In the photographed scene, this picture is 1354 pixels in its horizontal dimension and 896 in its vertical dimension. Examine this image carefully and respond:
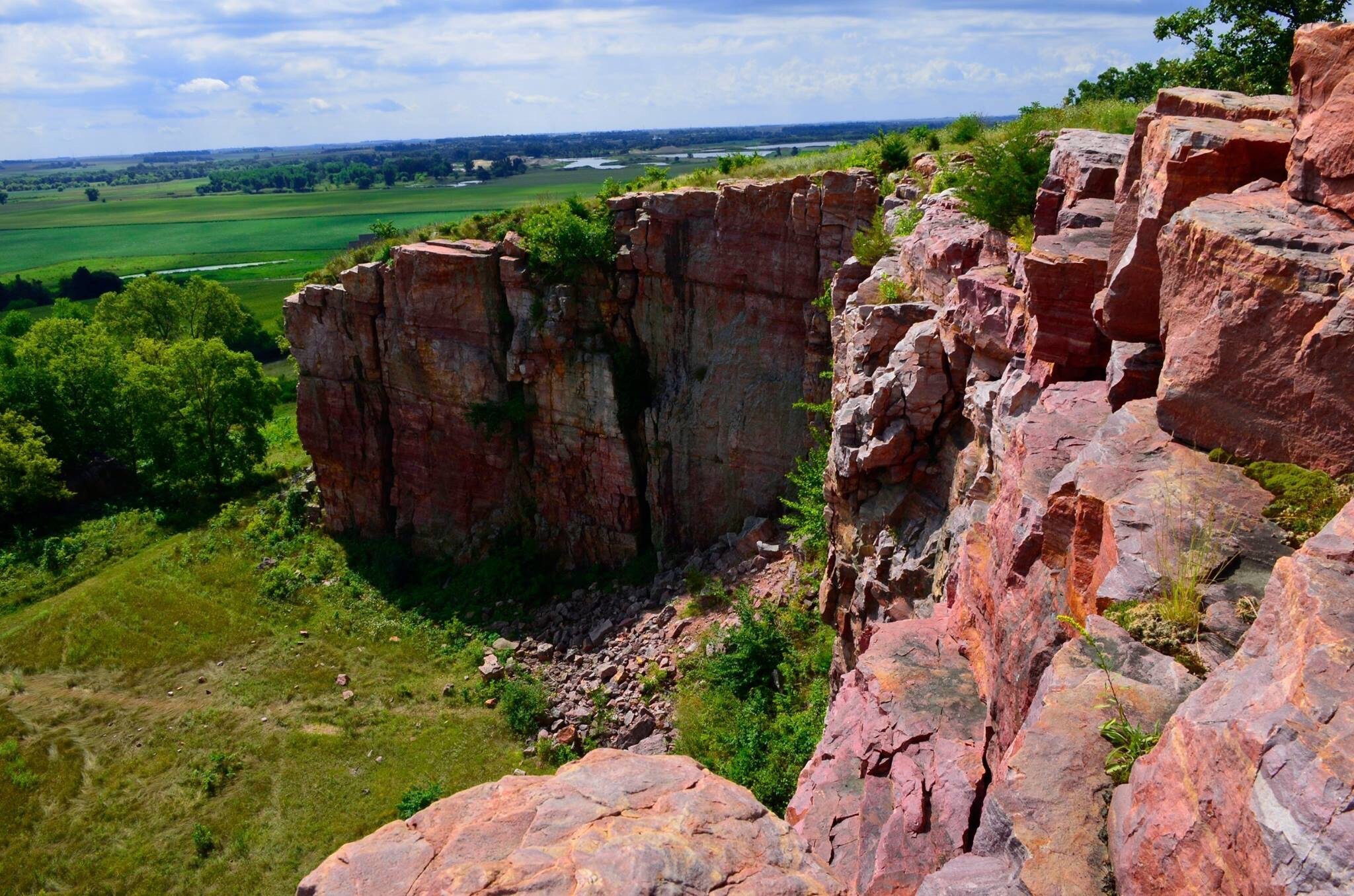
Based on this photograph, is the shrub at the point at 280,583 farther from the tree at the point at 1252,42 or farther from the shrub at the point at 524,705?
the tree at the point at 1252,42

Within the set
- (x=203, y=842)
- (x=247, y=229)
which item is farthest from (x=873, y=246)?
(x=247, y=229)

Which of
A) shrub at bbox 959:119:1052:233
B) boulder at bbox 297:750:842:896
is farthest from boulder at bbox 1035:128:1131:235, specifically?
boulder at bbox 297:750:842:896

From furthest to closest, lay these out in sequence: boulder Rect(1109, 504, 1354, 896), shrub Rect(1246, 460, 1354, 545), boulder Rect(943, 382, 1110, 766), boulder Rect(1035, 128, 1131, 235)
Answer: boulder Rect(1035, 128, 1131, 235) < boulder Rect(943, 382, 1110, 766) < shrub Rect(1246, 460, 1354, 545) < boulder Rect(1109, 504, 1354, 896)

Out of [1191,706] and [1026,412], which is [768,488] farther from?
[1191,706]

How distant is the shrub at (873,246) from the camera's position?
1883cm

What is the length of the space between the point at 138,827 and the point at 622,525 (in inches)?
597

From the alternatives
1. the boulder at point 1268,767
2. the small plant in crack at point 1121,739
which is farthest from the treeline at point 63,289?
the boulder at point 1268,767

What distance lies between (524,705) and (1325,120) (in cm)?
2046

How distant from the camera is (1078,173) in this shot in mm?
12094

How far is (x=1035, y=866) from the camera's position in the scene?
5672 millimetres

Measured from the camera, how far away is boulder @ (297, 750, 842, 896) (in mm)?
6113

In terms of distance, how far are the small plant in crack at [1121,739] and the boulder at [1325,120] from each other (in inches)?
192

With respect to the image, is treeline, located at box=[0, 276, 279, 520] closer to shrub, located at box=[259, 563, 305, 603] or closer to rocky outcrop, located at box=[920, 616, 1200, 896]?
shrub, located at box=[259, 563, 305, 603]

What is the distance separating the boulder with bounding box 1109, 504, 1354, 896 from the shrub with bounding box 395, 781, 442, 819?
56.2 ft
